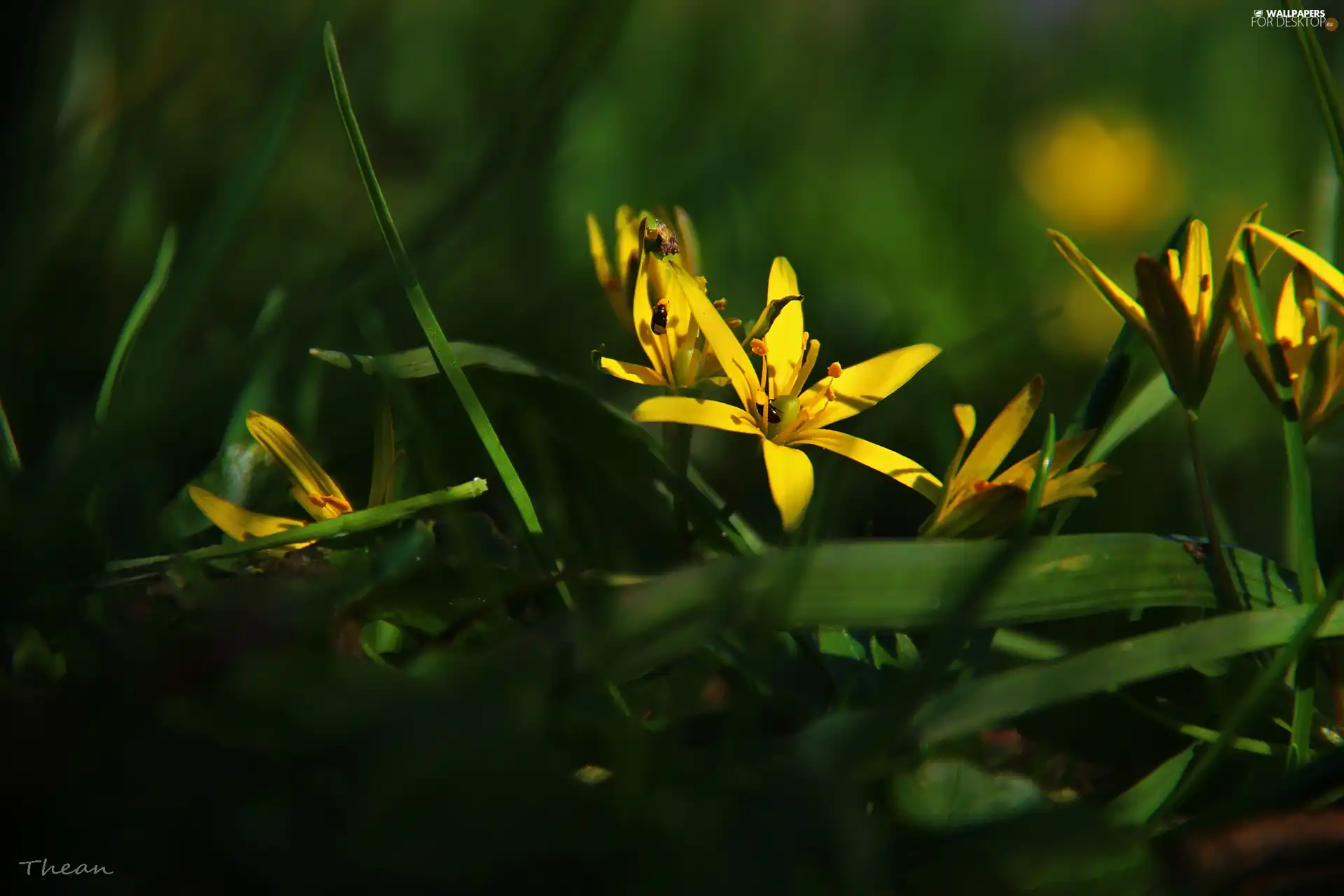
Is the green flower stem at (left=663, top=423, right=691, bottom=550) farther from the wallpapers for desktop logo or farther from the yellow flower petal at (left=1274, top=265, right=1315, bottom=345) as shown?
the wallpapers for desktop logo

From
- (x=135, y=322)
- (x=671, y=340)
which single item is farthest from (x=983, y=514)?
(x=135, y=322)

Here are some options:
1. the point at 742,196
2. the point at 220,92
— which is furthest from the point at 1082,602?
the point at 220,92

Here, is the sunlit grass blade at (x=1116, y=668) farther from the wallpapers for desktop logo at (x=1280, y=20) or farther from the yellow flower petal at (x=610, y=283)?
the wallpapers for desktop logo at (x=1280, y=20)

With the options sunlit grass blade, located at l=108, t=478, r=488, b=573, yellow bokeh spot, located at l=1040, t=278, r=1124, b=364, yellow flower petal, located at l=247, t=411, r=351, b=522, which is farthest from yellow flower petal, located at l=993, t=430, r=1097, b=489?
yellow bokeh spot, located at l=1040, t=278, r=1124, b=364

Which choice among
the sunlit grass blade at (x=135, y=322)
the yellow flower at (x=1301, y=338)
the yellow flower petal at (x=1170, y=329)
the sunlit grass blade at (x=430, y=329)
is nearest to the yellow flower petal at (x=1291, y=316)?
the yellow flower at (x=1301, y=338)

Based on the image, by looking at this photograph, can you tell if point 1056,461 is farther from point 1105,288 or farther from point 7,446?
point 7,446

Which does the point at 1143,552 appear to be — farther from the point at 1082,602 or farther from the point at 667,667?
the point at 667,667
